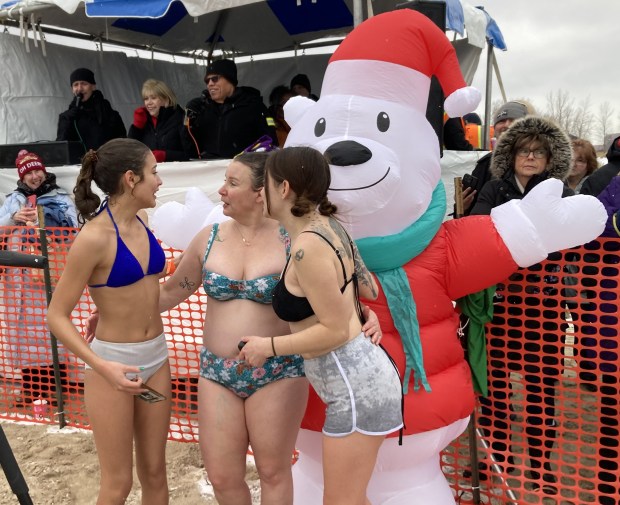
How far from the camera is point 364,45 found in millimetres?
2645

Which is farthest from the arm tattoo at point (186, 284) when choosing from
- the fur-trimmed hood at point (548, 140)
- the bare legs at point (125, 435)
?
the fur-trimmed hood at point (548, 140)

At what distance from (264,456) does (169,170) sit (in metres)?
3.80

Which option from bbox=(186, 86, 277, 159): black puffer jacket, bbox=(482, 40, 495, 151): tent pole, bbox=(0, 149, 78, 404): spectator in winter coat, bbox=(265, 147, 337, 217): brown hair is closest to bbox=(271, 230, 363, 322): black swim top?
bbox=(265, 147, 337, 217): brown hair

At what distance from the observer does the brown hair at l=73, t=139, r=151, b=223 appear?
2350 mm

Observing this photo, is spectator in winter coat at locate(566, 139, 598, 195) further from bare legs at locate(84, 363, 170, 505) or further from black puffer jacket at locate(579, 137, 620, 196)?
bare legs at locate(84, 363, 170, 505)

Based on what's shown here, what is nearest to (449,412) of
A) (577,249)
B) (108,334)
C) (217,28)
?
(577,249)

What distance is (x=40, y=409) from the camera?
15.8 ft

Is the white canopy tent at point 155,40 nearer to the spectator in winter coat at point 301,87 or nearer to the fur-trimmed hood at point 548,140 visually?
the spectator in winter coat at point 301,87

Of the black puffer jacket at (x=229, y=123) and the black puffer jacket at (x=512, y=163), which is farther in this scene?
the black puffer jacket at (x=229, y=123)

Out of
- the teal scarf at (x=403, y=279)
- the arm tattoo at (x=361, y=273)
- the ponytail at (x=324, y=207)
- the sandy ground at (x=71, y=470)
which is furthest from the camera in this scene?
the sandy ground at (x=71, y=470)

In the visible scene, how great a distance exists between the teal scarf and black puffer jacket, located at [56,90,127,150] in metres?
5.31

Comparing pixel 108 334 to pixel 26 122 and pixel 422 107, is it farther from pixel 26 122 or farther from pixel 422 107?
pixel 26 122

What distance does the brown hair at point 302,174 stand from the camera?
6.53 feet

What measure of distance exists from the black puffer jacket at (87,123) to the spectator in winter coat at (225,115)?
5.17ft
